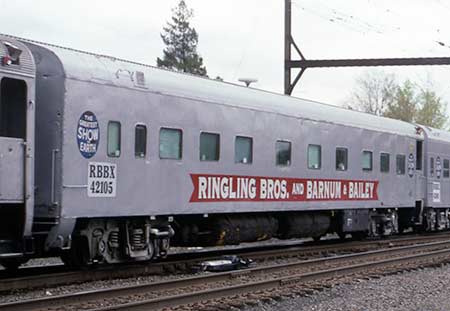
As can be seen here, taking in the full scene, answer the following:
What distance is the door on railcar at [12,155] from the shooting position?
10.5 meters

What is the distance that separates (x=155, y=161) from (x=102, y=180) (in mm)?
1305

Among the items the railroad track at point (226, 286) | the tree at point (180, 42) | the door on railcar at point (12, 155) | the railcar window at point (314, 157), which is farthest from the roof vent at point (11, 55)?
the tree at point (180, 42)

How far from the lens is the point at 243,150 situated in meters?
15.5

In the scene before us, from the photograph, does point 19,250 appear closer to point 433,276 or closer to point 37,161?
point 37,161

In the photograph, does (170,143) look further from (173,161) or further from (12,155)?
(12,155)

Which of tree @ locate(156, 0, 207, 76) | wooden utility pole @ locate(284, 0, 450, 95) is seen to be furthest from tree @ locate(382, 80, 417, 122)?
wooden utility pole @ locate(284, 0, 450, 95)

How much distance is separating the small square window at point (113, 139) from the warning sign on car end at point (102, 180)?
0.20 meters

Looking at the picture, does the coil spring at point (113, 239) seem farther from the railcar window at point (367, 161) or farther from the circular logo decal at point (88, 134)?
the railcar window at point (367, 161)

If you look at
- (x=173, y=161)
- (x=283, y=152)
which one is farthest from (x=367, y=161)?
(x=173, y=161)

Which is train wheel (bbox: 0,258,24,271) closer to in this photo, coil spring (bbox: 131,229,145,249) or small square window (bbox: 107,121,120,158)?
coil spring (bbox: 131,229,145,249)

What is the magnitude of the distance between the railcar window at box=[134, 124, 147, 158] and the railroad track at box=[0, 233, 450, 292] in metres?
1.99

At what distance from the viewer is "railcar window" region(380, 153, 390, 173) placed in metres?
20.7

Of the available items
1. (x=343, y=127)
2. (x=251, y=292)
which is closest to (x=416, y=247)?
(x=343, y=127)

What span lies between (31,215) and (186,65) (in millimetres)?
55168
